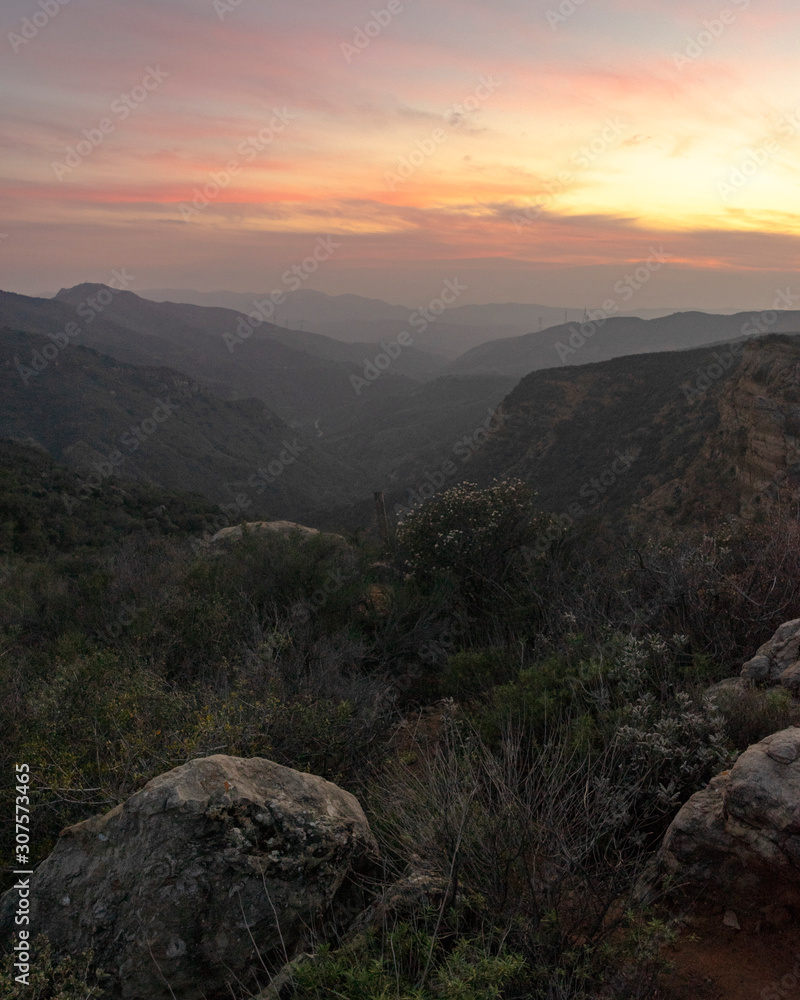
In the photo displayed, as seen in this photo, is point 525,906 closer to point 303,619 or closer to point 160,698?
point 160,698

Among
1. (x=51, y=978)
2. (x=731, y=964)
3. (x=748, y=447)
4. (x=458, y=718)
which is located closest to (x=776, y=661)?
(x=731, y=964)

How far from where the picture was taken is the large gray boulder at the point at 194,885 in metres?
2.30

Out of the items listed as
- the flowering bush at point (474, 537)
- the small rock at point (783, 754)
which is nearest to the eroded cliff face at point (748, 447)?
the flowering bush at point (474, 537)

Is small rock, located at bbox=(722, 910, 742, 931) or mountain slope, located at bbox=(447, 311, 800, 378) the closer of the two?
small rock, located at bbox=(722, 910, 742, 931)

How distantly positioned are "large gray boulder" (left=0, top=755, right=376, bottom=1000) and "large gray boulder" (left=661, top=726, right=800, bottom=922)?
1608 millimetres

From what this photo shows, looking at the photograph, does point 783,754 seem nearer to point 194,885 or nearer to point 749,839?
point 749,839

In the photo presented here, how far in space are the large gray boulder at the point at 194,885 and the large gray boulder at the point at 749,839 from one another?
5.28 ft

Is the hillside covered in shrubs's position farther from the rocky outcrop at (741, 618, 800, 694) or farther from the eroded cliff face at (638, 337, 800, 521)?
the eroded cliff face at (638, 337, 800, 521)

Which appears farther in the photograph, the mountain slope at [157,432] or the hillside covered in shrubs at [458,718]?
the mountain slope at [157,432]

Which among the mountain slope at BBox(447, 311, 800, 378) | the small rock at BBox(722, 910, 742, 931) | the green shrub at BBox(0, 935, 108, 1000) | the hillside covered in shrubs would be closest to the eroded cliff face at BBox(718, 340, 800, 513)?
the hillside covered in shrubs

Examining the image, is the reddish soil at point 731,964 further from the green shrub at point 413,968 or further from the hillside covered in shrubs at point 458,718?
the green shrub at point 413,968

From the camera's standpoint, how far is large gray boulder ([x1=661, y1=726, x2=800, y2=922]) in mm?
2541

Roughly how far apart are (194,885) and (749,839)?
2.41m

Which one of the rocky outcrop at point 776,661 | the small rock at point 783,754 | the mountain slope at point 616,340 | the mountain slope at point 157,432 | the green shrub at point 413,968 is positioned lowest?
the mountain slope at point 157,432
